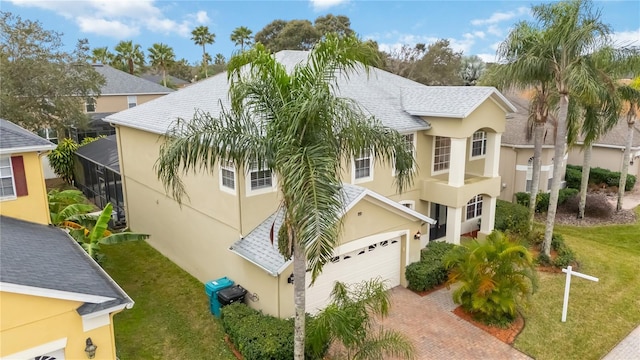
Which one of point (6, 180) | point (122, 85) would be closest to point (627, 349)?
point (6, 180)

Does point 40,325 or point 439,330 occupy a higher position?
point 40,325

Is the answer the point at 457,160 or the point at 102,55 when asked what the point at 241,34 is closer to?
the point at 102,55

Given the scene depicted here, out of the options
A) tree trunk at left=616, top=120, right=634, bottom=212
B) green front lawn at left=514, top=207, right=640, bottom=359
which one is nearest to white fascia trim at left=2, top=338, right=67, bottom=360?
green front lawn at left=514, top=207, right=640, bottom=359

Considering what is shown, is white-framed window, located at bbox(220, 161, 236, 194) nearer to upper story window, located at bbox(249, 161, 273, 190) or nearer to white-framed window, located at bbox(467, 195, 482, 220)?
upper story window, located at bbox(249, 161, 273, 190)

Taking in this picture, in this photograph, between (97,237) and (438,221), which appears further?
(438,221)

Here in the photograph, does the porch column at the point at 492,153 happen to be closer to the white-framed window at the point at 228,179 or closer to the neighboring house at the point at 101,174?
the white-framed window at the point at 228,179

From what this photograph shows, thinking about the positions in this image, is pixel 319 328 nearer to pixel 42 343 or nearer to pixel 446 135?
pixel 42 343

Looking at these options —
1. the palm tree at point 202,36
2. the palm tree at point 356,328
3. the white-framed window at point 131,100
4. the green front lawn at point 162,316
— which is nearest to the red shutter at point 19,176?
the green front lawn at point 162,316

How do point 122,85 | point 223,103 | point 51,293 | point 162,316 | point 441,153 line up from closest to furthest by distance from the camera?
point 51,293 → point 162,316 → point 223,103 → point 441,153 → point 122,85
